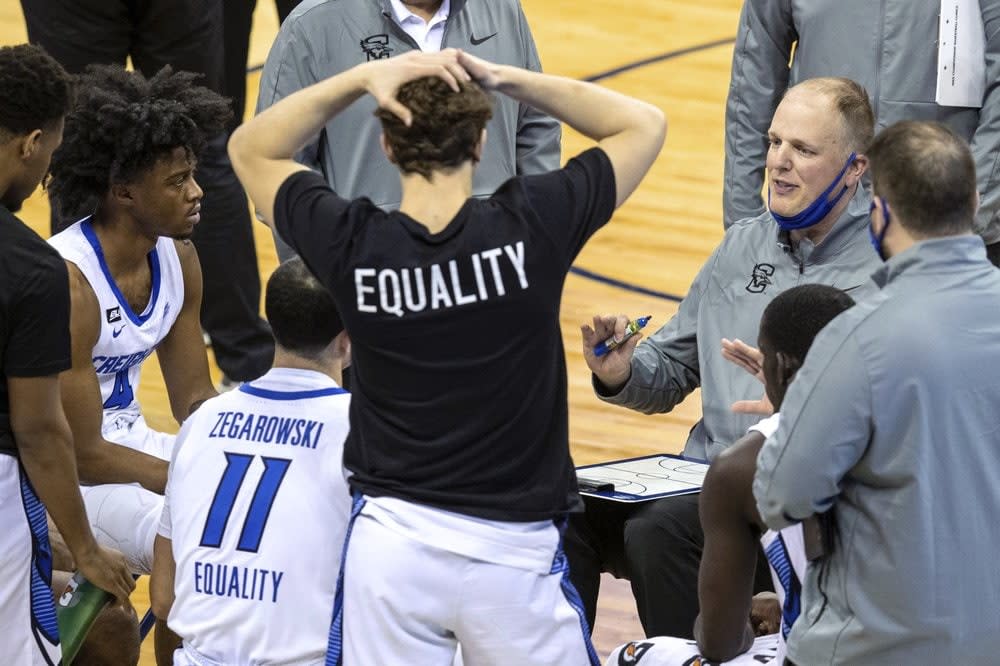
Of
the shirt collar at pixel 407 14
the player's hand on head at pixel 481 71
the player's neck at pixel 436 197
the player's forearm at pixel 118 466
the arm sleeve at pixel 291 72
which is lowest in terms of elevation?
the player's forearm at pixel 118 466

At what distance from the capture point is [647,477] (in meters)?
3.82

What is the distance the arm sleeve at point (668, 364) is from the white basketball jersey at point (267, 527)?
3.61 feet

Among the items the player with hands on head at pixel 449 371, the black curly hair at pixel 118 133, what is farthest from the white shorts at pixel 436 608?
the black curly hair at pixel 118 133

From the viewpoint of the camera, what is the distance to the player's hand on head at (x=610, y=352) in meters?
3.81

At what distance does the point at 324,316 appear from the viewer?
3129 mm

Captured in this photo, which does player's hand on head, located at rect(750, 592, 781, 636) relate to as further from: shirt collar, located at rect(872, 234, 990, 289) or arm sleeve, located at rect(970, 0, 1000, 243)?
arm sleeve, located at rect(970, 0, 1000, 243)

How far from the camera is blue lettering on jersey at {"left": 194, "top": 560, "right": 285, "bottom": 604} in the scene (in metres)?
3.02

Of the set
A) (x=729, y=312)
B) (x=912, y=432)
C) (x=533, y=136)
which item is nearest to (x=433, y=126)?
(x=912, y=432)

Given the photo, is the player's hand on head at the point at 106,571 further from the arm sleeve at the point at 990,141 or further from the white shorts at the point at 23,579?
the arm sleeve at the point at 990,141

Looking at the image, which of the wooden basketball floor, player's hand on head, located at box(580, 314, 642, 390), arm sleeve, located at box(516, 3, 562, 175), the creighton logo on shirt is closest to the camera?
the creighton logo on shirt

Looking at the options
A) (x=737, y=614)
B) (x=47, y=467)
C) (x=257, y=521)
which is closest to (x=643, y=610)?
(x=737, y=614)

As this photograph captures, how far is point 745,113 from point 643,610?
163 centimetres

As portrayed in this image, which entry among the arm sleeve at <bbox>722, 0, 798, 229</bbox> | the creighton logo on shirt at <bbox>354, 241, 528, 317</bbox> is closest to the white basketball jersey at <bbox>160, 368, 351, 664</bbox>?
the creighton logo on shirt at <bbox>354, 241, 528, 317</bbox>

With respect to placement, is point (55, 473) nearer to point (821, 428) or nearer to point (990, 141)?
point (821, 428)
